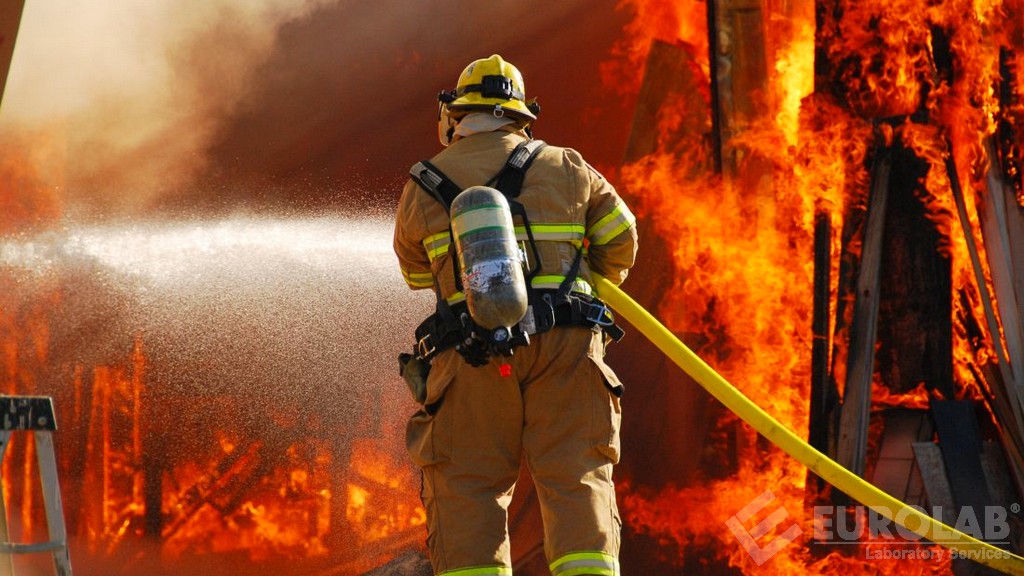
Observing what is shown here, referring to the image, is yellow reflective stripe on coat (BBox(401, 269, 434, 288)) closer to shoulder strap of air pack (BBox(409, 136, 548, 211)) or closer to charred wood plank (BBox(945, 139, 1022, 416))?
shoulder strap of air pack (BBox(409, 136, 548, 211))

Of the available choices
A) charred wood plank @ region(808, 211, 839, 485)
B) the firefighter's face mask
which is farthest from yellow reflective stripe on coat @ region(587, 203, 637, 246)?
charred wood plank @ region(808, 211, 839, 485)

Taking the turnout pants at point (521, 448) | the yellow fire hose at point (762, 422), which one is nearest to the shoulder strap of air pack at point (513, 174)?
the turnout pants at point (521, 448)

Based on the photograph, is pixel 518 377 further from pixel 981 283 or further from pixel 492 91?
pixel 981 283

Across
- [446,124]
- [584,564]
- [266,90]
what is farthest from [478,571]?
[266,90]

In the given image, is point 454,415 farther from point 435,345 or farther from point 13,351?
point 13,351

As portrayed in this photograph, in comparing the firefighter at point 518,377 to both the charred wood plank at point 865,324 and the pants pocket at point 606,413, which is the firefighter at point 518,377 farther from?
the charred wood plank at point 865,324

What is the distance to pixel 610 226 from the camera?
3840 millimetres

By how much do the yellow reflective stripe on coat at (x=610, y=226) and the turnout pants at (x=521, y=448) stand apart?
1.34ft

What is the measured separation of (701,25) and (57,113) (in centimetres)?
365

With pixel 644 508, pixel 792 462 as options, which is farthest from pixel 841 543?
pixel 644 508

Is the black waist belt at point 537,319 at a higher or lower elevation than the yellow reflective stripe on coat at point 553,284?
lower

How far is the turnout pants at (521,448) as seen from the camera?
3.37m

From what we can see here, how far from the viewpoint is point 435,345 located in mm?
3619

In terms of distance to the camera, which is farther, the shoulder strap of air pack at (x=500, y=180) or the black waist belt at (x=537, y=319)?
the shoulder strap of air pack at (x=500, y=180)
